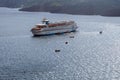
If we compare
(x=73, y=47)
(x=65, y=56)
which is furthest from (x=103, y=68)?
(x=73, y=47)

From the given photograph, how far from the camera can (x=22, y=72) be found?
10575 centimetres

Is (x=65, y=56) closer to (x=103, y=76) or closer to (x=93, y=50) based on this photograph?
(x=93, y=50)

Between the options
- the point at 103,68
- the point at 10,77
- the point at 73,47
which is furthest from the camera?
the point at 73,47

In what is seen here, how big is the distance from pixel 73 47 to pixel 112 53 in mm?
23448

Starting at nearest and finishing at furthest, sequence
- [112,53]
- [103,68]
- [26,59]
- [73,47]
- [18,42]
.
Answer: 1. [103,68]
2. [26,59]
3. [112,53]
4. [73,47]
5. [18,42]

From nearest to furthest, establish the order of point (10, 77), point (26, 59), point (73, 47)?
point (10, 77) < point (26, 59) < point (73, 47)

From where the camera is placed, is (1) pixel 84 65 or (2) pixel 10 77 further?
(1) pixel 84 65

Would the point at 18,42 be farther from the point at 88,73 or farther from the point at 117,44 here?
the point at 88,73

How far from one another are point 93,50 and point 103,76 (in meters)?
44.5

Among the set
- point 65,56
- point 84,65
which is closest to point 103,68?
point 84,65

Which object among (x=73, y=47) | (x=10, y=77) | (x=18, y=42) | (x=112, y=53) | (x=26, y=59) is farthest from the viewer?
(x=18, y=42)

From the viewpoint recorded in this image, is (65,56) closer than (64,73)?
No

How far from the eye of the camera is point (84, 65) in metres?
115

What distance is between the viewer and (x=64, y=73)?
4139 inches
